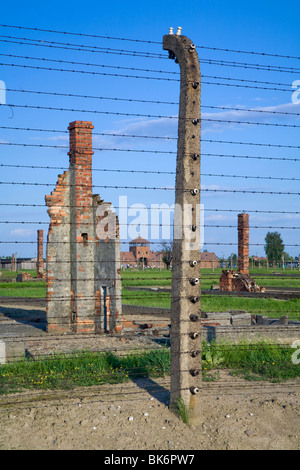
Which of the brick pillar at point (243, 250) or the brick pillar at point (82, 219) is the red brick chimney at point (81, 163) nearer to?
the brick pillar at point (82, 219)

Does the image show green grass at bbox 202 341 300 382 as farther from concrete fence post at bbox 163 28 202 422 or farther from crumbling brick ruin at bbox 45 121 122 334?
crumbling brick ruin at bbox 45 121 122 334

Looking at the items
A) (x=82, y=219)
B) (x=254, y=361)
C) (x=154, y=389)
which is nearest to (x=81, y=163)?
(x=82, y=219)

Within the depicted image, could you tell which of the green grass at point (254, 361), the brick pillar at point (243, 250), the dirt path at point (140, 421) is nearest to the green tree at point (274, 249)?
the brick pillar at point (243, 250)

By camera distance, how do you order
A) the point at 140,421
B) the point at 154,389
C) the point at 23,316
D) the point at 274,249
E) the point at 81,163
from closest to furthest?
the point at 140,421
the point at 154,389
the point at 81,163
the point at 23,316
the point at 274,249

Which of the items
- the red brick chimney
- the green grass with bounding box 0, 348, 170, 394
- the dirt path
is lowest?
the dirt path

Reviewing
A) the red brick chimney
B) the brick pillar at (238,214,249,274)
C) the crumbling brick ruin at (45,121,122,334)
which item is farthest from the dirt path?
the brick pillar at (238,214,249,274)

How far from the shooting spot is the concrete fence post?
5.96 meters

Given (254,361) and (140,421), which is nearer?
(140,421)

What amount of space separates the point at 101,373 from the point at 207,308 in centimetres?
1344

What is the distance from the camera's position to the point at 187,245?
6.05 m

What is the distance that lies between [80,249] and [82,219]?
2.50 ft

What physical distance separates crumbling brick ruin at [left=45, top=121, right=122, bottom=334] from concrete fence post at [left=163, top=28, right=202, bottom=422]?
24.2ft

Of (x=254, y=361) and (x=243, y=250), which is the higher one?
(x=243, y=250)

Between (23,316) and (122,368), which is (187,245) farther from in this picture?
(23,316)
